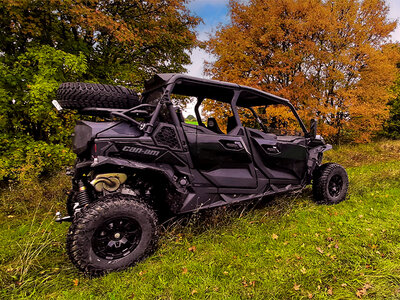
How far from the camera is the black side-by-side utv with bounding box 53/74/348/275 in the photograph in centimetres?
242

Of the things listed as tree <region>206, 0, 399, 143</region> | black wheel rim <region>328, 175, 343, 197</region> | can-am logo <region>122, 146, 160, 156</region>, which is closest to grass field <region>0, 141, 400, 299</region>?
black wheel rim <region>328, 175, 343, 197</region>

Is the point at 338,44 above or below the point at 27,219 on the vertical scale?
above

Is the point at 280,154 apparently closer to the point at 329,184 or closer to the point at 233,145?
the point at 233,145

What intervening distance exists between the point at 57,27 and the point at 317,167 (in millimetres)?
7523

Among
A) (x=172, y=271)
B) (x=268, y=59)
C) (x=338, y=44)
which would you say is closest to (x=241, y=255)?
(x=172, y=271)

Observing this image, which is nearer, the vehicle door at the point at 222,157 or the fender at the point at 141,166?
the fender at the point at 141,166

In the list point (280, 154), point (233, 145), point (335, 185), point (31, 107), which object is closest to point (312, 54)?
point (335, 185)

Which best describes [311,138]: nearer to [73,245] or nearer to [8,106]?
[73,245]

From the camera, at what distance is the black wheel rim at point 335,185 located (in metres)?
4.77

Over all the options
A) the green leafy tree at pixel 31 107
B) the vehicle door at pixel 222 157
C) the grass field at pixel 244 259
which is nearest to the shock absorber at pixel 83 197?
the grass field at pixel 244 259

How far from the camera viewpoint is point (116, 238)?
2.47 metres

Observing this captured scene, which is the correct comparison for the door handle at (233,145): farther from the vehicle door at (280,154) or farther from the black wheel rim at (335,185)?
the black wheel rim at (335,185)

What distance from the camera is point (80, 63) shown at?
17.7ft

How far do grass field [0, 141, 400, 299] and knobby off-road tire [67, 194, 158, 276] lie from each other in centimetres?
14
